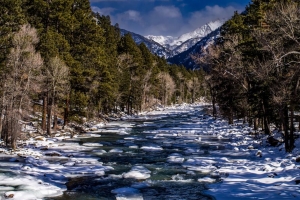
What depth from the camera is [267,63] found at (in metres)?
19.0

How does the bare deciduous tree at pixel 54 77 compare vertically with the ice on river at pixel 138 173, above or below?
above

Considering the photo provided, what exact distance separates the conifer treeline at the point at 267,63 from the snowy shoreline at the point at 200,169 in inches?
112

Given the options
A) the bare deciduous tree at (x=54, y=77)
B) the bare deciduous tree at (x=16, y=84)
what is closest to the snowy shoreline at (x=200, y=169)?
the bare deciduous tree at (x=16, y=84)

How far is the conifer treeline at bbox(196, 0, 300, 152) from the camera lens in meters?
16.7

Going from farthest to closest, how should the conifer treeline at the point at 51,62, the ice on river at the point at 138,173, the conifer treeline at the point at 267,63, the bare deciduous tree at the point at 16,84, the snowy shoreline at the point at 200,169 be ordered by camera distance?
the conifer treeline at the point at 51,62 < the bare deciduous tree at the point at 16,84 < the conifer treeline at the point at 267,63 < the ice on river at the point at 138,173 < the snowy shoreline at the point at 200,169

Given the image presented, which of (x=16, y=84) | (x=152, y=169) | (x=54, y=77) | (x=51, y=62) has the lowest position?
(x=152, y=169)

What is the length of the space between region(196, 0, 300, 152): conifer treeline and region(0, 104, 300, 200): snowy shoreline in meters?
2.84

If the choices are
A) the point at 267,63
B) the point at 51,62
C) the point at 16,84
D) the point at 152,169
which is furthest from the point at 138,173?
the point at 51,62

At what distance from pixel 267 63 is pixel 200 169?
763cm

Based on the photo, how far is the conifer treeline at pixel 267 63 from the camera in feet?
54.7

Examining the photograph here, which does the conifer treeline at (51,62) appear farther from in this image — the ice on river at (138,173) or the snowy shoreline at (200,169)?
the ice on river at (138,173)

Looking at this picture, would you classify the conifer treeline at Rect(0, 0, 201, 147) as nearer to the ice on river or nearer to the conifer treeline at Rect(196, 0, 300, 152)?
the ice on river

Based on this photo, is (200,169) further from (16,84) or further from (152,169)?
(16,84)

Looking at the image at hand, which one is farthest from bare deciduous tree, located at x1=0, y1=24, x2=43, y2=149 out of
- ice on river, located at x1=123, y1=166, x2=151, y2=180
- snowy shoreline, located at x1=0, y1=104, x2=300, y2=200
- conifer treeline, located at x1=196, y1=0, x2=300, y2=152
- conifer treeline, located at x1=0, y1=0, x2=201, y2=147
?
conifer treeline, located at x1=196, y1=0, x2=300, y2=152
